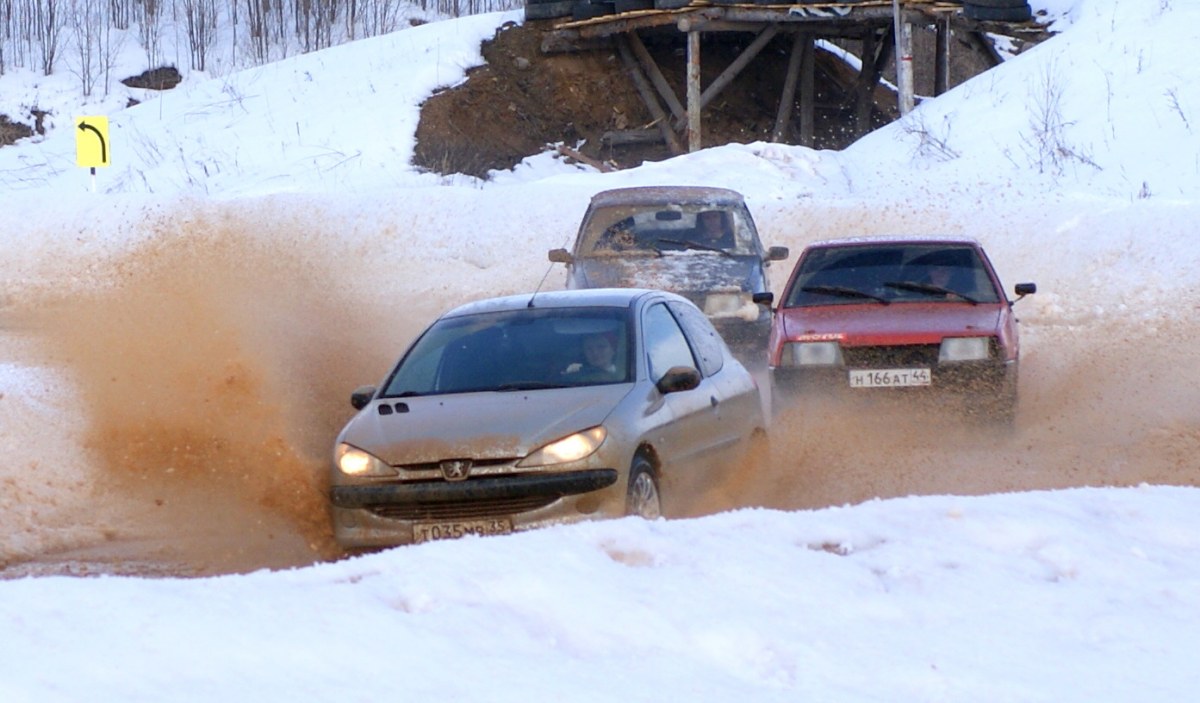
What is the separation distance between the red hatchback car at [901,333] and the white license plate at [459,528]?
13.1 ft

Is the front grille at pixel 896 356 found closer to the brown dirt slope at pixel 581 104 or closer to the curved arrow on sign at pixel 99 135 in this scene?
the curved arrow on sign at pixel 99 135

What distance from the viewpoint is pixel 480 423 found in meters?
6.97

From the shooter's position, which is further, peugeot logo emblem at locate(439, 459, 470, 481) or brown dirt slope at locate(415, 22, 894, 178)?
brown dirt slope at locate(415, 22, 894, 178)

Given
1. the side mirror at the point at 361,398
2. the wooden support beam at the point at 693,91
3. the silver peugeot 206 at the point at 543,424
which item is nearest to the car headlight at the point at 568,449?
the silver peugeot 206 at the point at 543,424

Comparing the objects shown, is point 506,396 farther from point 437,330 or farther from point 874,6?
point 874,6

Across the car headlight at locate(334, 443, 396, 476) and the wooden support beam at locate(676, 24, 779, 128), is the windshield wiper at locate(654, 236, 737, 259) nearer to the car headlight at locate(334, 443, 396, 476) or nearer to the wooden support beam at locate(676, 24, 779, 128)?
the car headlight at locate(334, 443, 396, 476)

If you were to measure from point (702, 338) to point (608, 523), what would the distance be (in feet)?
14.0

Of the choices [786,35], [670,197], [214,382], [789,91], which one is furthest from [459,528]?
[786,35]

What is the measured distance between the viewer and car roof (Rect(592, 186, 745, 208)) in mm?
13805

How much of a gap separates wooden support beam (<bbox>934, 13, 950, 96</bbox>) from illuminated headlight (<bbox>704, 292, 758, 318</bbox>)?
16.7 m

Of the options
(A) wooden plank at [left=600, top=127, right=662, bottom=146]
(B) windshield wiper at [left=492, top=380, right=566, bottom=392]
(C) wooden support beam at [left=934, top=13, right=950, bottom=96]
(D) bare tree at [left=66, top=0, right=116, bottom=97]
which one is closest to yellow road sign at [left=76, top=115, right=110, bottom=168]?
(A) wooden plank at [left=600, top=127, right=662, bottom=146]

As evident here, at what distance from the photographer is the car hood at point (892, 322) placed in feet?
32.9

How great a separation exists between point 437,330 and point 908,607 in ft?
15.1

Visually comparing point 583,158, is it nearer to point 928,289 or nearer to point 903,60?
point 903,60
